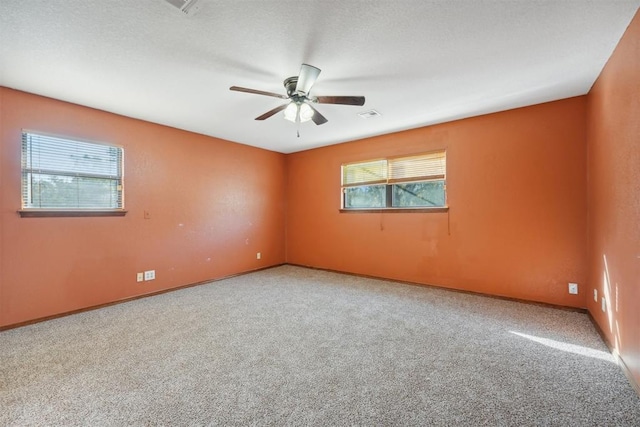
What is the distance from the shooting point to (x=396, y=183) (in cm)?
451

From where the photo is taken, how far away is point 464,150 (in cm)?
383

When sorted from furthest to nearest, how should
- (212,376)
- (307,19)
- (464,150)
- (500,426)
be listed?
(464,150) < (212,376) < (307,19) < (500,426)

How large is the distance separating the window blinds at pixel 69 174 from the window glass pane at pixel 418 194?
157 inches

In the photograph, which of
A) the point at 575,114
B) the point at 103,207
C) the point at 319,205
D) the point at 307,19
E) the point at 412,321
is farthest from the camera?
the point at 319,205

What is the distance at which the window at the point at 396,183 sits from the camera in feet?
13.5

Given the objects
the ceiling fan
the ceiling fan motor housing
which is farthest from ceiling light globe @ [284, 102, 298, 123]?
the ceiling fan motor housing

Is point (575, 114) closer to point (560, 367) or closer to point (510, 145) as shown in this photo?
point (510, 145)

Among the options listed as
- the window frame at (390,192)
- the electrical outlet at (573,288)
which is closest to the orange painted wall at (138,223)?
the window frame at (390,192)

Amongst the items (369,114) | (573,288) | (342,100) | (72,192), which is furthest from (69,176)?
(573,288)

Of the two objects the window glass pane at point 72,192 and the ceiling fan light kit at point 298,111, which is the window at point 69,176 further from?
the ceiling fan light kit at point 298,111

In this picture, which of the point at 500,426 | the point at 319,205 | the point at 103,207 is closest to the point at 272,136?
the point at 319,205

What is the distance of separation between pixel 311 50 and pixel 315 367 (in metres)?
2.42

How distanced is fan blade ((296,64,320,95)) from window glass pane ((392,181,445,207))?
2.56 m

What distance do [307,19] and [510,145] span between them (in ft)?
9.89
